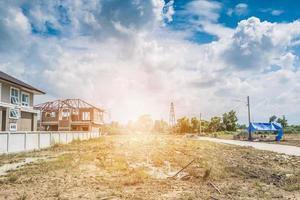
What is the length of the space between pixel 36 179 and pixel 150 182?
13.0ft

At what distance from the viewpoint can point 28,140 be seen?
68.9 feet

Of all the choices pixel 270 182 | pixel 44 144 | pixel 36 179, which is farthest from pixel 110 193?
pixel 44 144

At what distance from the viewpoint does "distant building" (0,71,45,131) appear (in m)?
25.4

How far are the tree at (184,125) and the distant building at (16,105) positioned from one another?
211 feet

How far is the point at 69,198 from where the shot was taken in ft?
23.5

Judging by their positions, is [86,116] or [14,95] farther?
[86,116]

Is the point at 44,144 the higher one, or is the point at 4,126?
the point at 4,126

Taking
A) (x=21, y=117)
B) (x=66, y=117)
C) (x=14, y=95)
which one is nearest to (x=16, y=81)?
(x=14, y=95)

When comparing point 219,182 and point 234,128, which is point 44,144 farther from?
point 234,128

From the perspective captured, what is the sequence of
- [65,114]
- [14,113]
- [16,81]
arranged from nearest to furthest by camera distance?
[14,113], [16,81], [65,114]

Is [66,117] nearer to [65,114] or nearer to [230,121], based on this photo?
[65,114]

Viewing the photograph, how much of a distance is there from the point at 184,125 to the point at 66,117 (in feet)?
157

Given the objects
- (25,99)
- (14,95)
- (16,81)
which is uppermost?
(16,81)

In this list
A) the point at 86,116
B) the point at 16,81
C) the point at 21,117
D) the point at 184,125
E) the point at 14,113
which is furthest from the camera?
the point at 184,125
